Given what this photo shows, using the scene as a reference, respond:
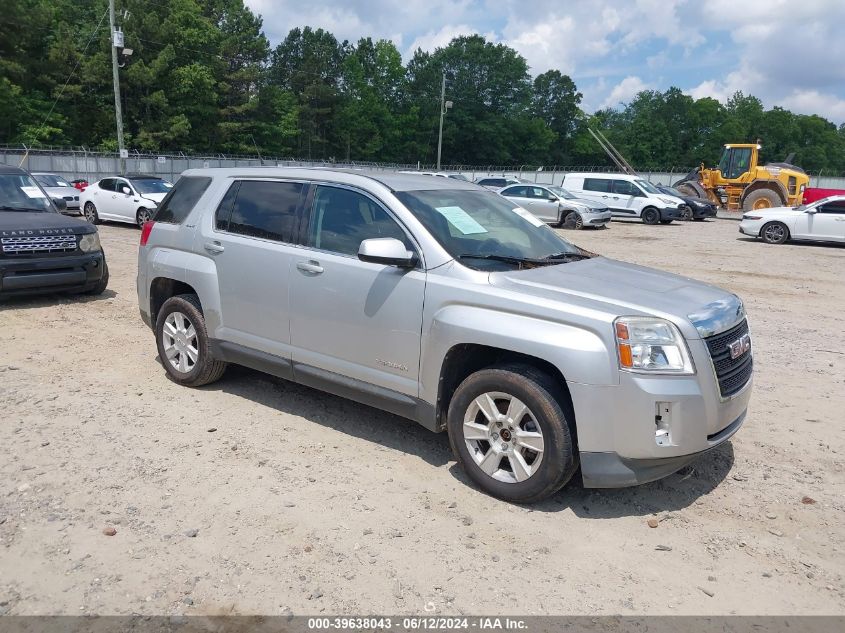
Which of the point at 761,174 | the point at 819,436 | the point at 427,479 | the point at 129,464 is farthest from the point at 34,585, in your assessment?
the point at 761,174

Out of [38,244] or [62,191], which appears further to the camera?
[62,191]

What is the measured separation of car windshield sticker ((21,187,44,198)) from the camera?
9.48m

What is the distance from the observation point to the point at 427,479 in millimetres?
4281

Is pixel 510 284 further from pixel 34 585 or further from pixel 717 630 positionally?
pixel 34 585

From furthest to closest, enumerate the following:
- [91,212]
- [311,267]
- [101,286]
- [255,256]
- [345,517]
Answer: [91,212] < [101,286] < [255,256] < [311,267] < [345,517]

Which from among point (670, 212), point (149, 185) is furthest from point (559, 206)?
point (149, 185)

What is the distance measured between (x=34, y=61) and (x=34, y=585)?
186 feet

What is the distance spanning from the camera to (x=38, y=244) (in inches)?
334

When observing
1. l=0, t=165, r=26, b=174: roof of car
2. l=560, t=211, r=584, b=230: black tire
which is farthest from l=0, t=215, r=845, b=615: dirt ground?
l=560, t=211, r=584, b=230: black tire

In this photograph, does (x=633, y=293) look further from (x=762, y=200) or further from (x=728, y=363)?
(x=762, y=200)

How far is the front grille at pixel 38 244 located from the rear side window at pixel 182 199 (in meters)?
3.31

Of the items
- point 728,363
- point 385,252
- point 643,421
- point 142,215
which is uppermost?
point 385,252

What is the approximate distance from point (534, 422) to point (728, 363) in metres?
1.19

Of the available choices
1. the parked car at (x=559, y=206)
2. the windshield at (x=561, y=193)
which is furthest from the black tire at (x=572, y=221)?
the windshield at (x=561, y=193)
